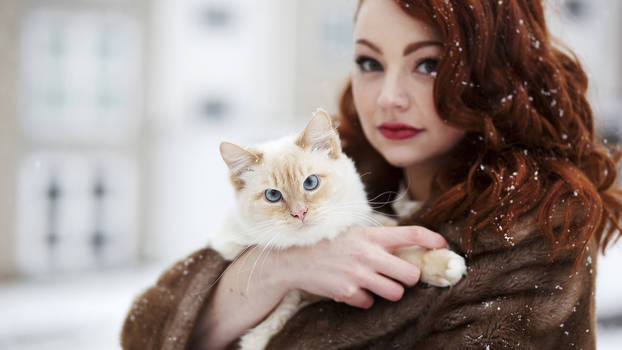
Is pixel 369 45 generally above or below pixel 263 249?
above

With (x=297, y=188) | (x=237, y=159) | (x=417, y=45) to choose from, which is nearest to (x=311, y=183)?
(x=297, y=188)

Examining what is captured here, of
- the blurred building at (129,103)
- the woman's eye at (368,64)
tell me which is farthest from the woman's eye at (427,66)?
the blurred building at (129,103)

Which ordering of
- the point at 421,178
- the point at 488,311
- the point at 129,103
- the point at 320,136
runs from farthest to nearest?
the point at 129,103, the point at 421,178, the point at 320,136, the point at 488,311

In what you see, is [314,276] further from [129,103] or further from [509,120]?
[129,103]

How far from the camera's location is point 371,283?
0.90 m

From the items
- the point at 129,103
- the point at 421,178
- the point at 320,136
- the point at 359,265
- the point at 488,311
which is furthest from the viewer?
the point at 129,103

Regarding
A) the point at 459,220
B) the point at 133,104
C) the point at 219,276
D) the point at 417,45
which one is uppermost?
the point at 133,104

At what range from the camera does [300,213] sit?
3.14 ft

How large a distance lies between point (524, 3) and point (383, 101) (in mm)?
377

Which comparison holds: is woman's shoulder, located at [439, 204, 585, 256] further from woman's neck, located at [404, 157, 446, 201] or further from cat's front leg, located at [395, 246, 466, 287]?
woman's neck, located at [404, 157, 446, 201]

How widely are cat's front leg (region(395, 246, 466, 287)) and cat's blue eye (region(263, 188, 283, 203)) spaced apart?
327 millimetres

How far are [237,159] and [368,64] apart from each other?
399mm

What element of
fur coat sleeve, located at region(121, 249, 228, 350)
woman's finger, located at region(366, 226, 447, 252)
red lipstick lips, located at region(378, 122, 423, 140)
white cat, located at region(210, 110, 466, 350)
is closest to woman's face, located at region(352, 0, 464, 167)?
red lipstick lips, located at region(378, 122, 423, 140)

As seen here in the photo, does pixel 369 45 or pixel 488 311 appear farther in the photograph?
pixel 369 45
